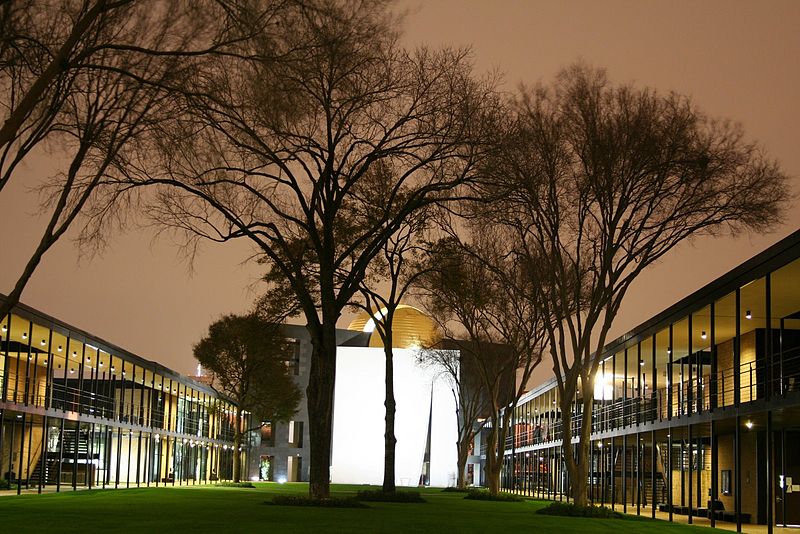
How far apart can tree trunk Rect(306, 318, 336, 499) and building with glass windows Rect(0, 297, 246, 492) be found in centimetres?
718

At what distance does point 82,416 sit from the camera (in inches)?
1613

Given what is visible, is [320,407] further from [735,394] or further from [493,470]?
[493,470]

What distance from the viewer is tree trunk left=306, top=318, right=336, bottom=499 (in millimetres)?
23734

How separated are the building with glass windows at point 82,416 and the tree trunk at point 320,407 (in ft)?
23.5

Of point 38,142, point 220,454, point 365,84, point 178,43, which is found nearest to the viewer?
point 178,43

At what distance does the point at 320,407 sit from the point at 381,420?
4207cm

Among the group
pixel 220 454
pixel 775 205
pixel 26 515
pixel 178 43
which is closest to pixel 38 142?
pixel 178 43

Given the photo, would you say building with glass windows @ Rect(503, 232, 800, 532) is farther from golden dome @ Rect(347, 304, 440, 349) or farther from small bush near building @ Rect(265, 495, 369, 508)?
golden dome @ Rect(347, 304, 440, 349)

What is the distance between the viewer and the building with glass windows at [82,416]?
121 feet

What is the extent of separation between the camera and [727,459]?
35.5 m

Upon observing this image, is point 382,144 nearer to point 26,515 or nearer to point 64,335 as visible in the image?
point 26,515

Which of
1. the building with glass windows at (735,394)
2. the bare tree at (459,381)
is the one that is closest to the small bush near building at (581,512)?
the building with glass windows at (735,394)

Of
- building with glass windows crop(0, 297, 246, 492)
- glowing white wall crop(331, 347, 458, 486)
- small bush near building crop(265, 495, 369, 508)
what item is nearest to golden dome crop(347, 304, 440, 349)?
glowing white wall crop(331, 347, 458, 486)

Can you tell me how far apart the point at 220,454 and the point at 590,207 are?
62526mm
